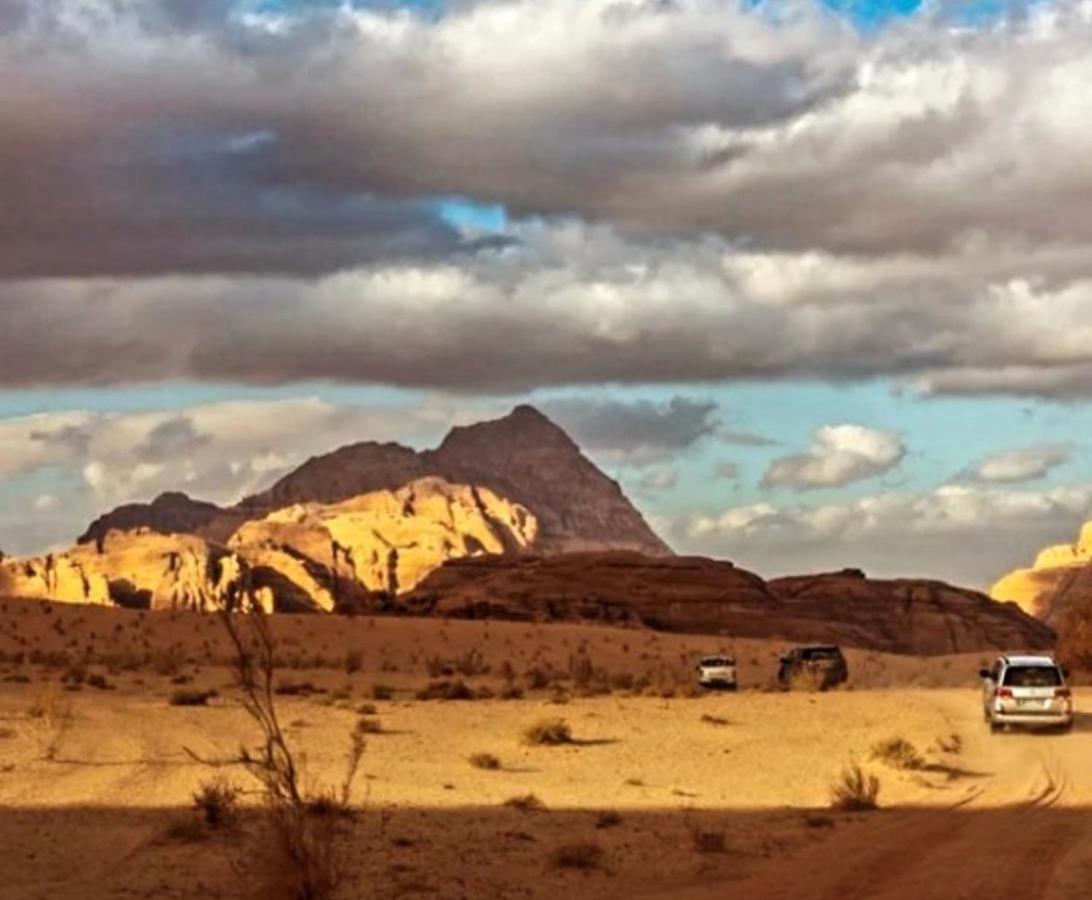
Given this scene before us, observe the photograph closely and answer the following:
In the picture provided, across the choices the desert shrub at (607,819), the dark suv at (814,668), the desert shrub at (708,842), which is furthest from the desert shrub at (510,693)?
the desert shrub at (708,842)

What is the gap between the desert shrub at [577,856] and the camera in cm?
1691

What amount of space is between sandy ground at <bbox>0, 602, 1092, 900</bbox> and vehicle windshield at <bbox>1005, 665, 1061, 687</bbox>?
1.40 meters

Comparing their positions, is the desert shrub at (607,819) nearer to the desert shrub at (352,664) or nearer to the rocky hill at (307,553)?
the desert shrub at (352,664)

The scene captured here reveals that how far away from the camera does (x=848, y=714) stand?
43281 mm

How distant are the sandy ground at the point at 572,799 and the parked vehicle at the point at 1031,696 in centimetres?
77

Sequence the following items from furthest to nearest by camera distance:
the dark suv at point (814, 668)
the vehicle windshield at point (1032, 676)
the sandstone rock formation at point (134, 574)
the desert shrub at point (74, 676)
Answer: the sandstone rock formation at point (134, 574) < the dark suv at point (814, 668) < the desert shrub at point (74, 676) < the vehicle windshield at point (1032, 676)

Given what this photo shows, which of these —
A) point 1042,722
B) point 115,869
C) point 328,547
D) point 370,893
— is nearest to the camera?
point 370,893

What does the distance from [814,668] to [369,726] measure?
2734cm

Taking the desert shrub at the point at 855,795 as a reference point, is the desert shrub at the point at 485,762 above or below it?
above

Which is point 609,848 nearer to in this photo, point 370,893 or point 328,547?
point 370,893

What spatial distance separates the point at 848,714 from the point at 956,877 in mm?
28032

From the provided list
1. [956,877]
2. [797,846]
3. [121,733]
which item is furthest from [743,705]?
[956,877]

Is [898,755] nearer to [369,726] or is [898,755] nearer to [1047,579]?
[369,726]

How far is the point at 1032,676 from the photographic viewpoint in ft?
121
